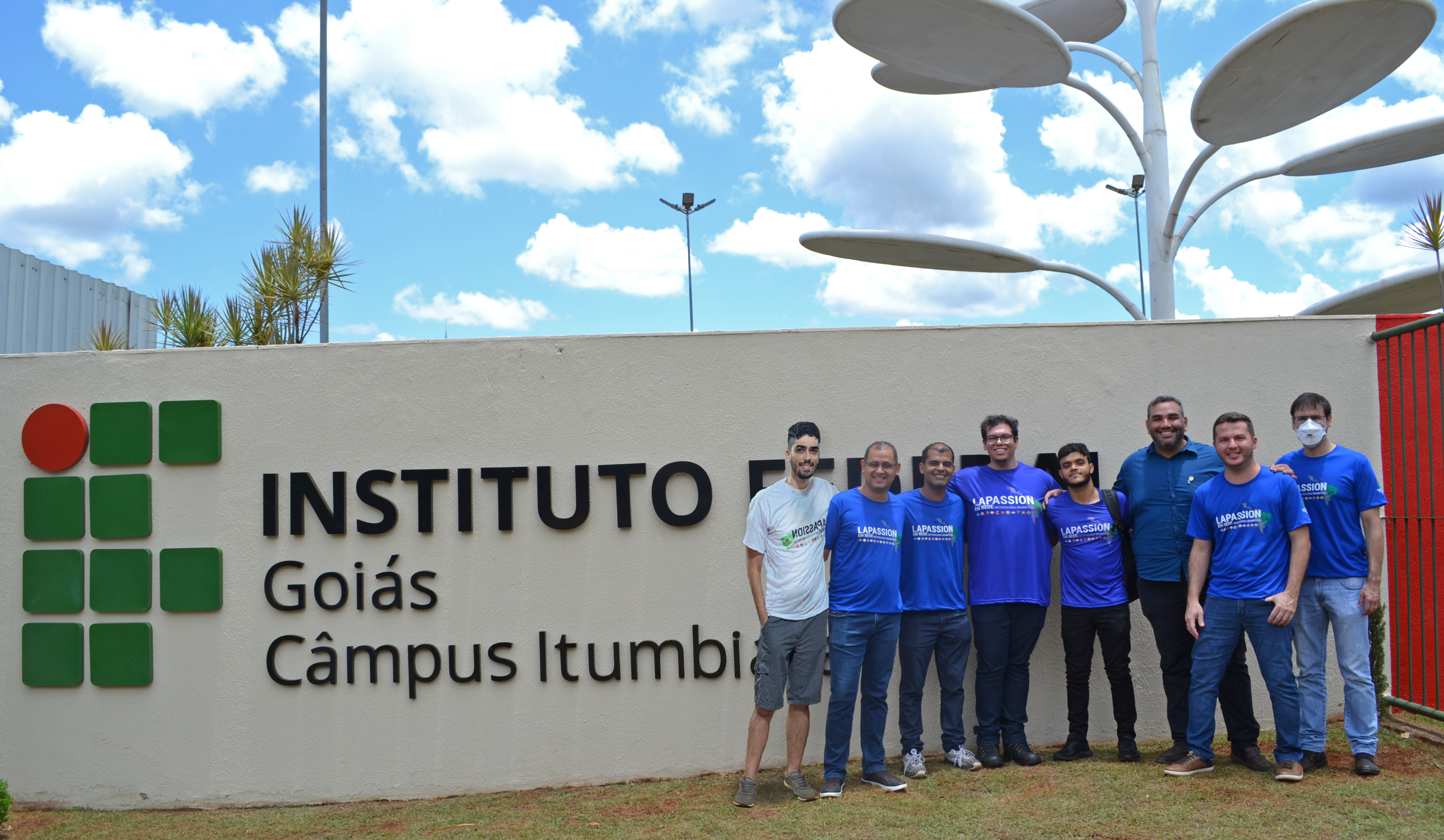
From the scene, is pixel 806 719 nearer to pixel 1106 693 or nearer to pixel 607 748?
pixel 607 748

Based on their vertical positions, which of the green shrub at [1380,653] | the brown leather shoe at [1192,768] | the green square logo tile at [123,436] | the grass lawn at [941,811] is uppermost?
the green square logo tile at [123,436]

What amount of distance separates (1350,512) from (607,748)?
382 centimetres

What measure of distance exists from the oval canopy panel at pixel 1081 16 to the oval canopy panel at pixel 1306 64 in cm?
311

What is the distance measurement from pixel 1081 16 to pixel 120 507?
1081cm

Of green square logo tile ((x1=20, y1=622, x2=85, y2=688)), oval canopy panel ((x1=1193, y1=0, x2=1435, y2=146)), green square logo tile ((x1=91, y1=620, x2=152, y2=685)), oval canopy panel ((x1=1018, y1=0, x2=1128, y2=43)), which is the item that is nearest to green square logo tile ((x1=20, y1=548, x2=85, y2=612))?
green square logo tile ((x1=20, y1=622, x2=85, y2=688))

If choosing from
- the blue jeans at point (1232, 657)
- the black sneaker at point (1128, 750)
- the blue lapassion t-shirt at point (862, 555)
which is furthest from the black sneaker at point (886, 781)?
the blue jeans at point (1232, 657)

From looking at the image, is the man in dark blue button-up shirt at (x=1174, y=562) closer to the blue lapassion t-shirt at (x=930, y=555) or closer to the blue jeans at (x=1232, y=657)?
the blue jeans at (x=1232, y=657)

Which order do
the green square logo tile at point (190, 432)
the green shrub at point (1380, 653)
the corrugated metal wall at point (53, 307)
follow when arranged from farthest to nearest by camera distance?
the corrugated metal wall at point (53, 307) < the green square logo tile at point (190, 432) < the green shrub at point (1380, 653)

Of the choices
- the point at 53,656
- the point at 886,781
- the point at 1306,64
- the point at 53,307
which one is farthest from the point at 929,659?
the point at 53,307

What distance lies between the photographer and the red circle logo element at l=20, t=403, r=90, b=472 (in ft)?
17.5

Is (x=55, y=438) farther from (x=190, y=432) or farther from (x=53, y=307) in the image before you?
(x=53, y=307)

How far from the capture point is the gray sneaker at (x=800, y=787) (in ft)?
14.5

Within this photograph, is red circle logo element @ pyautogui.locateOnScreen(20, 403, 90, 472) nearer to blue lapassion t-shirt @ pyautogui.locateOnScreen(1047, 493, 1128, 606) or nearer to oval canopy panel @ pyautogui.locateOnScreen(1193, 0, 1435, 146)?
blue lapassion t-shirt @ pyautogui.locateOnScreen(1047, 493, 1128, 606)

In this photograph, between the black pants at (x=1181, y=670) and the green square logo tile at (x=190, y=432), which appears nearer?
the black pants at (x=1181, y=670)
